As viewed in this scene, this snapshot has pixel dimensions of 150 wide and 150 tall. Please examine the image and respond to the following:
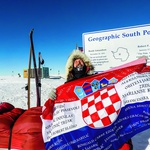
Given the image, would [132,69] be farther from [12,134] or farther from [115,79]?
[12,134]

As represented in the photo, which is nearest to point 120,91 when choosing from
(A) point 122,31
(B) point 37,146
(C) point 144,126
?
(C) point 144,126

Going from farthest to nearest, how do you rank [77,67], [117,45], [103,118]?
[117,45] < [77,67] < [103,118]

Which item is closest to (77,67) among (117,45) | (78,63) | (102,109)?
(78,63)

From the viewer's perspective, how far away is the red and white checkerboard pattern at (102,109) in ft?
7.30

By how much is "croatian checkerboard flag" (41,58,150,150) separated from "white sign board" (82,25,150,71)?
1783 millimetres

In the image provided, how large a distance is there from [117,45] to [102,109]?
7.40ft

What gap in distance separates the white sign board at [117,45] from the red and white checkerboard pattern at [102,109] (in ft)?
6.40

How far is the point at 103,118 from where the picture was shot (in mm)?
2227

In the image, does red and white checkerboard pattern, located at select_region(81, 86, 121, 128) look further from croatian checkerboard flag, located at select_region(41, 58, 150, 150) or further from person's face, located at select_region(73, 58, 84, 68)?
person's face, located at select_region(73, 58, 84, 68)

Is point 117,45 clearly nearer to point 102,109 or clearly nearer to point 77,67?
point 77,67

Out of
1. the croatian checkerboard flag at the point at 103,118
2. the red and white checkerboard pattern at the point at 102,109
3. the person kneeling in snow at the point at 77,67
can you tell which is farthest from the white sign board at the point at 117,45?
the red and white checkerboard pattern at the point at 102,109

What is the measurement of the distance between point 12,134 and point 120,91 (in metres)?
1.30

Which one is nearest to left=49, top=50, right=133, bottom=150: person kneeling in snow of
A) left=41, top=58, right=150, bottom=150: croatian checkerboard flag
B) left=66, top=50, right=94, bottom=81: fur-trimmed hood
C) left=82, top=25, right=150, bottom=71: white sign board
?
left=66, top=50, right=94, bottom=81: fur-trimmed hood

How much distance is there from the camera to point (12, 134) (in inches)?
94.2
